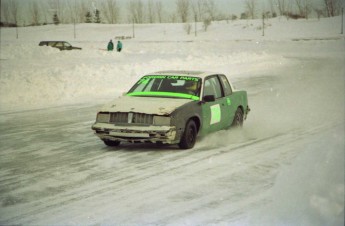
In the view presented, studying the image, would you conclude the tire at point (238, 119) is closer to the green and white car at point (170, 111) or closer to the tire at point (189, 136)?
the green and white car at point (170, 111)

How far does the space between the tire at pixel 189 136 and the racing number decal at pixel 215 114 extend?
590mm

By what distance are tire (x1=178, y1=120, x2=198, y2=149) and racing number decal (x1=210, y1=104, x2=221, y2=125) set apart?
1.94 ft

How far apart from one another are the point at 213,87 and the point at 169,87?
35.5 inches

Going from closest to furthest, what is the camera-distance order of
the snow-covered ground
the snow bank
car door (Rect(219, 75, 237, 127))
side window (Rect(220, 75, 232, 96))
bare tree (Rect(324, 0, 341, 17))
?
the snow-covered ground → bare tree (Rect(324, 0, 341, 17)) → car door (Rect(219, 75, 237, 127)) → side window (Rect(220, 75, 232, 96)) → the snow bank

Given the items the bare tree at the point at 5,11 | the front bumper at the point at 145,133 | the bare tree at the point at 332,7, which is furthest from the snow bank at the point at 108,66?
the bare tree at the point at 5,11

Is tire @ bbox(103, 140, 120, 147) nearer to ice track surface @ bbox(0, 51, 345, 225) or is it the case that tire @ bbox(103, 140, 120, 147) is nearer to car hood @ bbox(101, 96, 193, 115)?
ice track surface @ bbox(0, 51, 345, 225)

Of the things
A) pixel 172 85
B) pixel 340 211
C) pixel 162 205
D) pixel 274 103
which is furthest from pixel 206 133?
pixel 274 103

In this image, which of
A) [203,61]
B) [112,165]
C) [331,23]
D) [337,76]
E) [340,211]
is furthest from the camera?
[203,61]

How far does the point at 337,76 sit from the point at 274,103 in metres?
7.05

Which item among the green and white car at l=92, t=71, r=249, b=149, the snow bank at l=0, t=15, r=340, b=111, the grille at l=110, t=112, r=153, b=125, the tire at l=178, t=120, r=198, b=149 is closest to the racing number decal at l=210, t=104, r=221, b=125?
the green and white car at l=92, t=71, r=249, b=149

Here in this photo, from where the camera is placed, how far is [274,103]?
1525 cm

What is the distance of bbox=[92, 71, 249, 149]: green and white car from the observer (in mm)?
8578

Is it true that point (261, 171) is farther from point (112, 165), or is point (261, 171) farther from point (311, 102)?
point (311, 102)

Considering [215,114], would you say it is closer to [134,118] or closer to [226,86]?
[226,86]
